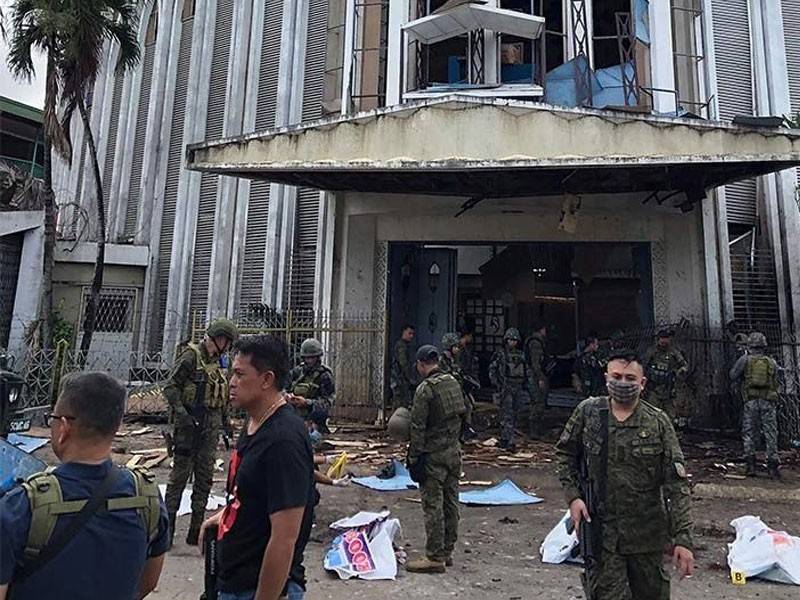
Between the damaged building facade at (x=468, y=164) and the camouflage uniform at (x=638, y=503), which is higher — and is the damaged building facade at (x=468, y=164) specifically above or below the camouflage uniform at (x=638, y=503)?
above

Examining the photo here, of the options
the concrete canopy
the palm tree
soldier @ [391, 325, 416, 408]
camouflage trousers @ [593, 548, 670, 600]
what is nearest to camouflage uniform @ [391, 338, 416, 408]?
soldier @ [391, 325, 416, 408]

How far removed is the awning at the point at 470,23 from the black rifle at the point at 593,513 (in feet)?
30.9

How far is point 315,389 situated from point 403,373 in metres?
4.95

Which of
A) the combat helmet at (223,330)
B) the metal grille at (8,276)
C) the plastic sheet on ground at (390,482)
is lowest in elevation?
the plastic sheet on ground at (390,482)

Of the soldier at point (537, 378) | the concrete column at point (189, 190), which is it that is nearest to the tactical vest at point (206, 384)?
the soldier at point (537, 378)

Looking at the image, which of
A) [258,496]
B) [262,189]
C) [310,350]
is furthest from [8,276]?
[258,496]

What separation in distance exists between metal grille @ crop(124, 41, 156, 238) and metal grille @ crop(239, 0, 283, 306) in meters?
3.80

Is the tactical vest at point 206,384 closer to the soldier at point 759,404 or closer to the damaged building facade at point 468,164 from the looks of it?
the damaged building facade at point 468,164

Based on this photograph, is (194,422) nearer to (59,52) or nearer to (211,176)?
(59,52)

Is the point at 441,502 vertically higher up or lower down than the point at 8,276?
lower down

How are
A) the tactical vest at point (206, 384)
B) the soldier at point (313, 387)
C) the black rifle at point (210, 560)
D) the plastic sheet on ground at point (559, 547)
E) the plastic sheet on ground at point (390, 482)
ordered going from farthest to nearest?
the plastic sheet on ground at point (390, 482) → the soldier at point (313, 387) → the tactical vest at point (206, 384) → the plastic sheet on ground at point (559, 547) → the black rifle at point (210, 560)

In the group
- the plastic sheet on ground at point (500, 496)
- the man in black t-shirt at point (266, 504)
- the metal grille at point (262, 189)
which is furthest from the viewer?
the metal grille at point (262, 189)

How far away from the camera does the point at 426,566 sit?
14.7 feet

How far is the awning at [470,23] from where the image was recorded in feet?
35.0
